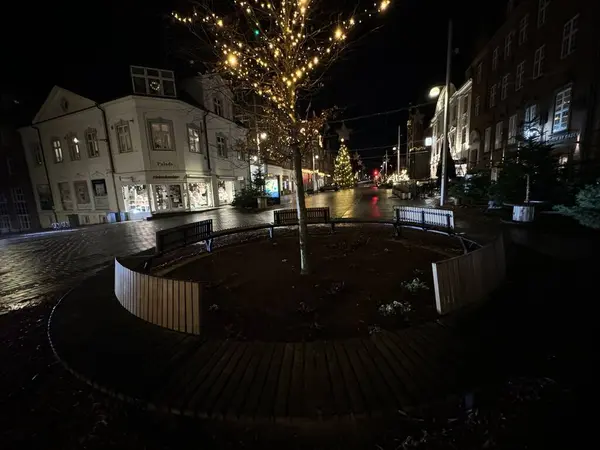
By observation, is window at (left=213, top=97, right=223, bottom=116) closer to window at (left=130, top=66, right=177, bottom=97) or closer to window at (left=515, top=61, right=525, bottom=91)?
window at (left=130, top=66, right=177, bottom=97)

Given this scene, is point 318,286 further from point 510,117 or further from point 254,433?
point 510,117

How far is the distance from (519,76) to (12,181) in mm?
44883

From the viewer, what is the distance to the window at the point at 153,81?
19.9m

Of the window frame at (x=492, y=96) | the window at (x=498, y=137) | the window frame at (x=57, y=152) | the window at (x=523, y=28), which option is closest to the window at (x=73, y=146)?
the window frame at (x=57, y=152)

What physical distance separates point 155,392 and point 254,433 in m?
1.07

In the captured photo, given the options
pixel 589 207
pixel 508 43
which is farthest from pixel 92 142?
pixel 508 43

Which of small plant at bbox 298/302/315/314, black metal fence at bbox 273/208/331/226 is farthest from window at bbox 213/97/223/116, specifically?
small plant at bbox 298/302/315/314

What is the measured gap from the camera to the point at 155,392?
8.97 ft

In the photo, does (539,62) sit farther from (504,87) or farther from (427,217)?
(427,217)

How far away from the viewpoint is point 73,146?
77.5ft

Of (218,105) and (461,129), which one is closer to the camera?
(218,105)

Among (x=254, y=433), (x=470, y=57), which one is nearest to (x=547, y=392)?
(x=254, y=433)

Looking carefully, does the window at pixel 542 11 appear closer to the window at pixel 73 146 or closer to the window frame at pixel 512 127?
the window frame at pixel 512 127

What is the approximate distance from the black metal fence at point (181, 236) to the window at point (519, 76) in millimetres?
22434
